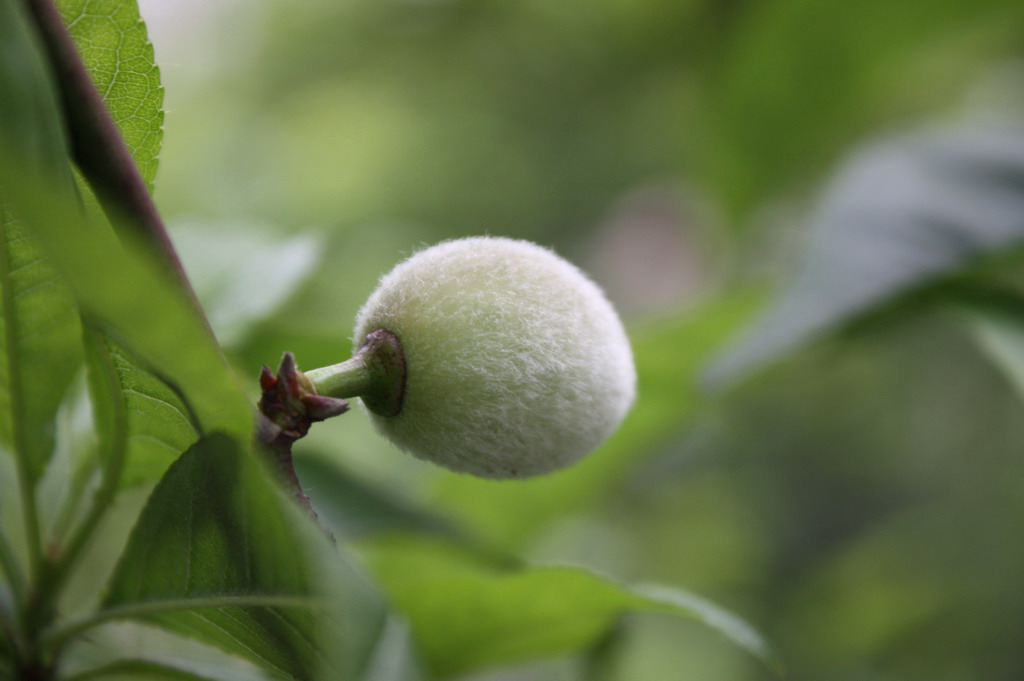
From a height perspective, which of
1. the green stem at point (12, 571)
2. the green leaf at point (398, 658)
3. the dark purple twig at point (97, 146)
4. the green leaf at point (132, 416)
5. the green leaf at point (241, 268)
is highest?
the green leaf at point (241, 268)

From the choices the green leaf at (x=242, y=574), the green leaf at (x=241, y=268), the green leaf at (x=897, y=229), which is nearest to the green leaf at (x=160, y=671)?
the green leaf at (x=242, y=574)

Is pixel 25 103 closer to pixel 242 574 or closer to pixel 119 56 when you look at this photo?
pixel 119 56

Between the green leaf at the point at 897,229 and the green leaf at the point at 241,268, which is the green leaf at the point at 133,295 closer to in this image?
the green leaf at the point at 241,268

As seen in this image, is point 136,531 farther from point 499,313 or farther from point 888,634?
point 888,634

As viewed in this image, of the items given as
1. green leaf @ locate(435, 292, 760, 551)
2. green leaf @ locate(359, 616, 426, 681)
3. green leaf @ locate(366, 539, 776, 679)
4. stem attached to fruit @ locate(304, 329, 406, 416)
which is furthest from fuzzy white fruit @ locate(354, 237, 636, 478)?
green leaf @ locate(435, 292, 760, 551)

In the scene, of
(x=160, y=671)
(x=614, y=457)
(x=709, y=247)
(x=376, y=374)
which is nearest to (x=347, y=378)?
(x=376, y=374)

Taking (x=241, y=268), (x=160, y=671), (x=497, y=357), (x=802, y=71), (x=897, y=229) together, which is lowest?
(x=160, y=671)

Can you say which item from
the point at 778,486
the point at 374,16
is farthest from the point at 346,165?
the point at 778,486
